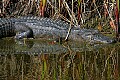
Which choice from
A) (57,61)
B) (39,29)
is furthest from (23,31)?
(57,61)

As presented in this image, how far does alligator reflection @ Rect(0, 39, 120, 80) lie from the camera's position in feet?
12.7

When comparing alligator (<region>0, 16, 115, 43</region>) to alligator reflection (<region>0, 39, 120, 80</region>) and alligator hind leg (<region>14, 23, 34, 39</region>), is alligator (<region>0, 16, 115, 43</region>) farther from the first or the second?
alligator reflection (<region>0, 39, 120, 80</region>)

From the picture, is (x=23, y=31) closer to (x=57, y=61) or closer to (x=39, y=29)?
(x=39, y=29)

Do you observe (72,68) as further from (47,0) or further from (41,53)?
(47,0)

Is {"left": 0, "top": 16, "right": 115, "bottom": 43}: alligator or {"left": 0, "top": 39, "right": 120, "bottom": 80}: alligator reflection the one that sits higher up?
{"left": 0, "top": 16, "right": 115, "bottom": 43}: alligator

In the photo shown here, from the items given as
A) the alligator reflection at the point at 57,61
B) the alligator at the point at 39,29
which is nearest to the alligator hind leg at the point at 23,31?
the alligator at the point at 39,29

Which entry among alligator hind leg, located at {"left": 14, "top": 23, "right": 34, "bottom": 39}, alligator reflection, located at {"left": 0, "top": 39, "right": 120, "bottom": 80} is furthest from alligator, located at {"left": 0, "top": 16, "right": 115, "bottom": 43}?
alligator reflection, located at {"left": 0, "top": 39, "right": 120, "bottom": 80}

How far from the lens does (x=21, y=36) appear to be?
20.6 ft

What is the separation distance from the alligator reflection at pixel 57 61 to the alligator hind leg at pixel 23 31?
38 cm

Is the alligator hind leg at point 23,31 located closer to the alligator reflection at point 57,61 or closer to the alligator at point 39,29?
the alligator at point 39,29

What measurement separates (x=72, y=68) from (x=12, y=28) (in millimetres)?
2640

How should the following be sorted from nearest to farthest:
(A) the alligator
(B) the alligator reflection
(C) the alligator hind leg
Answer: (B) the alligator reflection → (A) the alligator → (C) the alligator hind leg

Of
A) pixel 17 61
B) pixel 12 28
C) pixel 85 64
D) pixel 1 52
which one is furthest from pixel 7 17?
pixel 85 64

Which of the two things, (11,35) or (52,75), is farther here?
(11,35)
